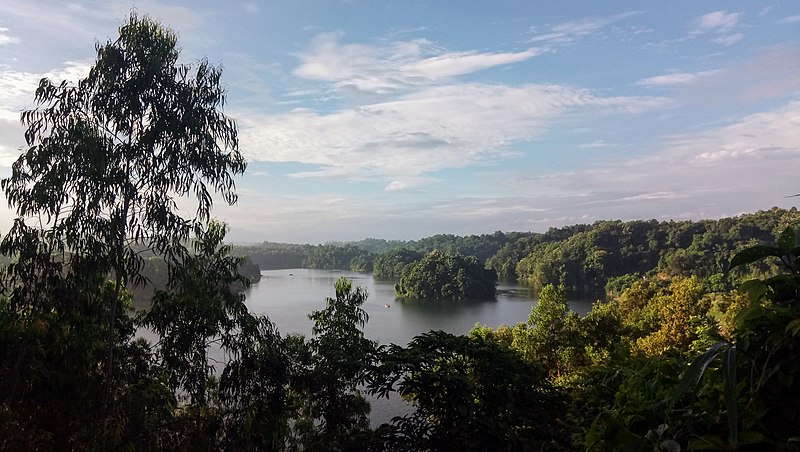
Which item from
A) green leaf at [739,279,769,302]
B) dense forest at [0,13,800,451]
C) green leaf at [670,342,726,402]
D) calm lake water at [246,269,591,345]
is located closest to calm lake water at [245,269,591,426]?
calm lake water at [246,269,591,345]

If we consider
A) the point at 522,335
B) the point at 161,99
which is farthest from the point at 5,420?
the point at 522,335

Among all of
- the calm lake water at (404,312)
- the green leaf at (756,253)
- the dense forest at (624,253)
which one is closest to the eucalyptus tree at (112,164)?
the green leaf at (756,253)

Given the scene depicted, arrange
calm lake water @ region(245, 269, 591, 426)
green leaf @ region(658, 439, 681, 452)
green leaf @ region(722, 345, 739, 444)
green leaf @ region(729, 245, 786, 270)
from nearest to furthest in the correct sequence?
1. green leaf @ region(722, 345, 739, 444)
2. green leaf @ region(658, 439, 681, 452)
3. green leaf @ region(729, 245, 786, 270)
4. calm lake water @ region(245, 269, 591, 426)

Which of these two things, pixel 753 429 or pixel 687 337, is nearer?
pixel 753 429

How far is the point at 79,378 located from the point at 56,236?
5.20ft

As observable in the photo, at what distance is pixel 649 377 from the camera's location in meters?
1.63

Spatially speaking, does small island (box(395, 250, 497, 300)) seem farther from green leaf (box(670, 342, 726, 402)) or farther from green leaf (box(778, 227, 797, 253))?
green leaf (box(670, 342, 726, 402))

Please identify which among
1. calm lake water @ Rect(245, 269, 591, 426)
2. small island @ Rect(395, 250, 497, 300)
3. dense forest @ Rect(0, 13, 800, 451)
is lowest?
calm lake water @ Rect(245, 269, 591, 426)

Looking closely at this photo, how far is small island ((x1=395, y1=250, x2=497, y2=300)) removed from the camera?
154 feet

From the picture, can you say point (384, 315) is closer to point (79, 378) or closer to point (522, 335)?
point (522, 335)

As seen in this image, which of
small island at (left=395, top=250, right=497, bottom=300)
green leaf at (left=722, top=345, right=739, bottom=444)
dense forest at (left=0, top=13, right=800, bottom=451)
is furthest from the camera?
small island at (left=395, top=250, right=497, bottom=300)

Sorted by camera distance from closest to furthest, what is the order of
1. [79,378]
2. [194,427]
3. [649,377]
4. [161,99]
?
[649,377] < [194,427] < [79,378] < [161,99]

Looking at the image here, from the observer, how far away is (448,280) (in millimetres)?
47750

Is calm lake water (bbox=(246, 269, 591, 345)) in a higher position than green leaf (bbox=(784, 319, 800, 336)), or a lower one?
lower
